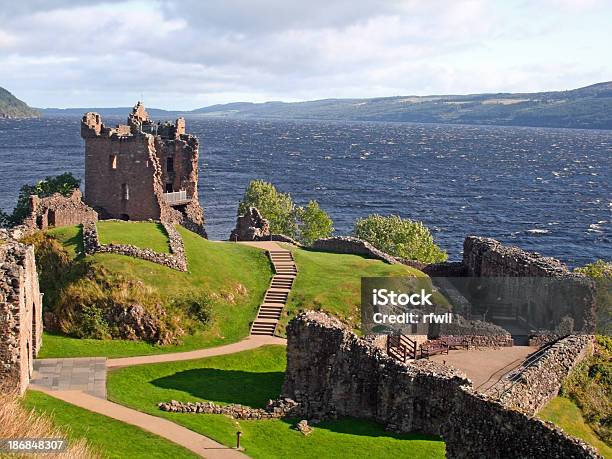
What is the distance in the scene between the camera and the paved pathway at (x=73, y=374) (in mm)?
35500

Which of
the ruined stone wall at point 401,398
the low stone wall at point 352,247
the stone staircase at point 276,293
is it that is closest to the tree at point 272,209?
the low stone wall at point 352,247

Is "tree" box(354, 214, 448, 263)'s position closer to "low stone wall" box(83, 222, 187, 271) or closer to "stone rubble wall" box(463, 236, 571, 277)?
"stone rubble wall" box(463, 236, 571, 277)

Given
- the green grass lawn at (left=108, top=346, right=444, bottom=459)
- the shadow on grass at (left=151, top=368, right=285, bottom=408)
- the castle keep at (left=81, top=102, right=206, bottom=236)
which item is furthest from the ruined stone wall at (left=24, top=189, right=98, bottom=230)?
the shadow on grass at (left=151, top=368, right=285, bottom=408)

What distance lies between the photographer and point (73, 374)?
123ft

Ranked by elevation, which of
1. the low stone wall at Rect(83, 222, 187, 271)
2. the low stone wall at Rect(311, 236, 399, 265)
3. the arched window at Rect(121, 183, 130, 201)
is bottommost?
the low stone wall at Rect(311, 236, 399, 265)

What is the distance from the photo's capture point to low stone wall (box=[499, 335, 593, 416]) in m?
31.5

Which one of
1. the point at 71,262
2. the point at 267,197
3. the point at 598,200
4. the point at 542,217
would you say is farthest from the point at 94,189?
the point at 598,200

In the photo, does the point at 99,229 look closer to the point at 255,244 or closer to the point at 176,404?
the point at 255,244

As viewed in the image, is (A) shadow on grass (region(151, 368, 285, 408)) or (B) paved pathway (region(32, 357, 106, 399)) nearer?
(B) paved pathway (region(32, 357, 106, 399))

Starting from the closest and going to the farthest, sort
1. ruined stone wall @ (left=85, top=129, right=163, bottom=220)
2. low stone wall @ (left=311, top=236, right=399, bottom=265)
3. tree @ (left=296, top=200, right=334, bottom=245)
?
low stone wall @ (left=311, top=236, right=399, bottom=265), ruined stone wall @ (left=85, top=129, right=163, bottom=220), tree @ (left=296, top=200, right=334, bottom=245)

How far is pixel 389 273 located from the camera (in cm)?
5744

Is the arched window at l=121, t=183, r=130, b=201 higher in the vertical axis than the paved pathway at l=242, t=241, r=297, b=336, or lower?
higher

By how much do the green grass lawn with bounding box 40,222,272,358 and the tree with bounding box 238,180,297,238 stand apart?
33.4 meters
